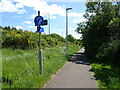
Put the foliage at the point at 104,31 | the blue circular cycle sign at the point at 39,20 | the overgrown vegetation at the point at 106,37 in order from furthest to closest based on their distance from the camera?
the foliage at the point at 104,31
the overgrown vegetation at the point at 106,37
the blue circular cycle sign at the point at 39,20

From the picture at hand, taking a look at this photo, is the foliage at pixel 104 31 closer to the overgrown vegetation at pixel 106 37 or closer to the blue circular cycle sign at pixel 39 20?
the overgrown vegetation at pixel 106 37

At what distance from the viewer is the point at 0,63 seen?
37.9 ft

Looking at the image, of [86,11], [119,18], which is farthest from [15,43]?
[119,18]

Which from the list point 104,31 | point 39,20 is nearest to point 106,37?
point 104,31

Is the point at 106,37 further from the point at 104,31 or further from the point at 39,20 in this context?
the point at 39,20

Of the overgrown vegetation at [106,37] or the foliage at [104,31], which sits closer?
the overgrown vegetation at [106,37]

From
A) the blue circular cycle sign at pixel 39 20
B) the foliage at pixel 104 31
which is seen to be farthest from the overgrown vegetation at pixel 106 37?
the blue circular cycle sign at pixel 39 20

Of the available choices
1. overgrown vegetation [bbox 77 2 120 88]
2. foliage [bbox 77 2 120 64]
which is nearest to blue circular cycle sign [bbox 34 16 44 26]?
overgrown vegetation [bbox 77 2 120 88]

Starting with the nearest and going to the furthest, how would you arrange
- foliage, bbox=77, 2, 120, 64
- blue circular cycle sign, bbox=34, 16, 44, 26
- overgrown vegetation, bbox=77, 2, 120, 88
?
blue circular cycle sign, bbox=34, 16, 44, 26, overgrown vegetation, bbox=77, 2, 120, 88, foliage, bbox=77, 2, 120, 64

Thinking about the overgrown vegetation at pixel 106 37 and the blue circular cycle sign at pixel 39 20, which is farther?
the overgrown vegetation at pixel 106 37

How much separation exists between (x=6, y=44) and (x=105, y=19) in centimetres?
1446

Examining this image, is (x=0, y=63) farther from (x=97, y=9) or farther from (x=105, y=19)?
(x=97, y=9)

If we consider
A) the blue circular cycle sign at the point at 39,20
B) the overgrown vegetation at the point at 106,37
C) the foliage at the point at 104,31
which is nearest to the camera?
the blue circular cycle sign at the point at 39,20

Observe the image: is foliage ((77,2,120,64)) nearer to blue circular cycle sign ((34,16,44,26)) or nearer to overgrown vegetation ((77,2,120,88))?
overgrown vegetation ((77,2,120,88))
